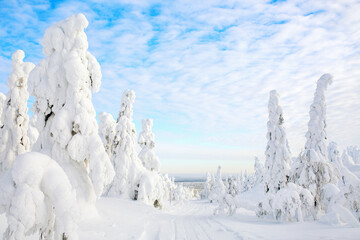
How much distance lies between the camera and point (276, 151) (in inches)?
895

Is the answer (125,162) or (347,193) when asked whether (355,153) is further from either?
(125,162)

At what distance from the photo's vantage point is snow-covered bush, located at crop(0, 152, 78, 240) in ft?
13.8

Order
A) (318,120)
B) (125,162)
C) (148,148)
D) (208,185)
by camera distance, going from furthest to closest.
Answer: (208,185) < (148,148) < (125,162) < (318,120)

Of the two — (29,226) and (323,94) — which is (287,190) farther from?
(29,226)

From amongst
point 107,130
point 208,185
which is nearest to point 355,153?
point 208,185

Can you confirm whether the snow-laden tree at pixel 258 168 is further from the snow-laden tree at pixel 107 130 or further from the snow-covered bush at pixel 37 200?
the snow-covered bush at pixel 37 200

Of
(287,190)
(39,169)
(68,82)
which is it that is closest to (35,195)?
(39,169)

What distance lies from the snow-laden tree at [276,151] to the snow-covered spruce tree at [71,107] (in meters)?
17.2

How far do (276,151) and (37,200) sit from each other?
21.9 metres

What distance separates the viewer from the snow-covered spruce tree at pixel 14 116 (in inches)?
619

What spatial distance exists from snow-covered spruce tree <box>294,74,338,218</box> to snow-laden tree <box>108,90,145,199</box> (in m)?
14.5

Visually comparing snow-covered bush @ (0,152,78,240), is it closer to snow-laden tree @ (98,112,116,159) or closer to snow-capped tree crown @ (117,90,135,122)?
snow-laden tree @ (98,112,116,159)

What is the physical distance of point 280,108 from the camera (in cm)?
2305

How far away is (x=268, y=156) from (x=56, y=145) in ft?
62.8
